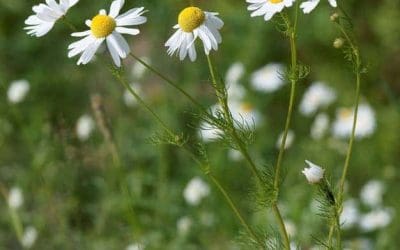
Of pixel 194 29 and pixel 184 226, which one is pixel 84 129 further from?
pixel 194 29

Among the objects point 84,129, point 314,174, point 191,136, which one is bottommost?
point 191,136

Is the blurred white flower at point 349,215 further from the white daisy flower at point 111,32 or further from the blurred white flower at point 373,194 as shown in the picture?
the white daisy flower at point 111,32

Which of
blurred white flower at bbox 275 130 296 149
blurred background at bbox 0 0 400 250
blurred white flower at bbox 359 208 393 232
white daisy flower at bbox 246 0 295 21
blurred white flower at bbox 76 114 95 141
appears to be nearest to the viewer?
white daisy flower at bbox 246 0 295 21

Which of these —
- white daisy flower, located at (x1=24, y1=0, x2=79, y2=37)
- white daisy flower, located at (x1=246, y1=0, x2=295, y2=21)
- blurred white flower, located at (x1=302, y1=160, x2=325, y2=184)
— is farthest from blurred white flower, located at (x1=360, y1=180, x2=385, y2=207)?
white daisy flower, located at (x1=24, y1=0, x2=79, y2=37)

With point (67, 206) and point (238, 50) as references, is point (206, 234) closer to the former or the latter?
point (67, 206)

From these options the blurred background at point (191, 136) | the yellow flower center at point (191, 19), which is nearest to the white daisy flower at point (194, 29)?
the yellow flower center at point (191, 19)

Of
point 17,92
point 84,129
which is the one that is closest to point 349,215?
point 84,129

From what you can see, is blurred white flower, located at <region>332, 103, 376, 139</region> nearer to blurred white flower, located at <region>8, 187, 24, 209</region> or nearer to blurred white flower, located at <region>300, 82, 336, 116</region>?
blurred white flower, located at <region>300, 82, 336, 116</region>
